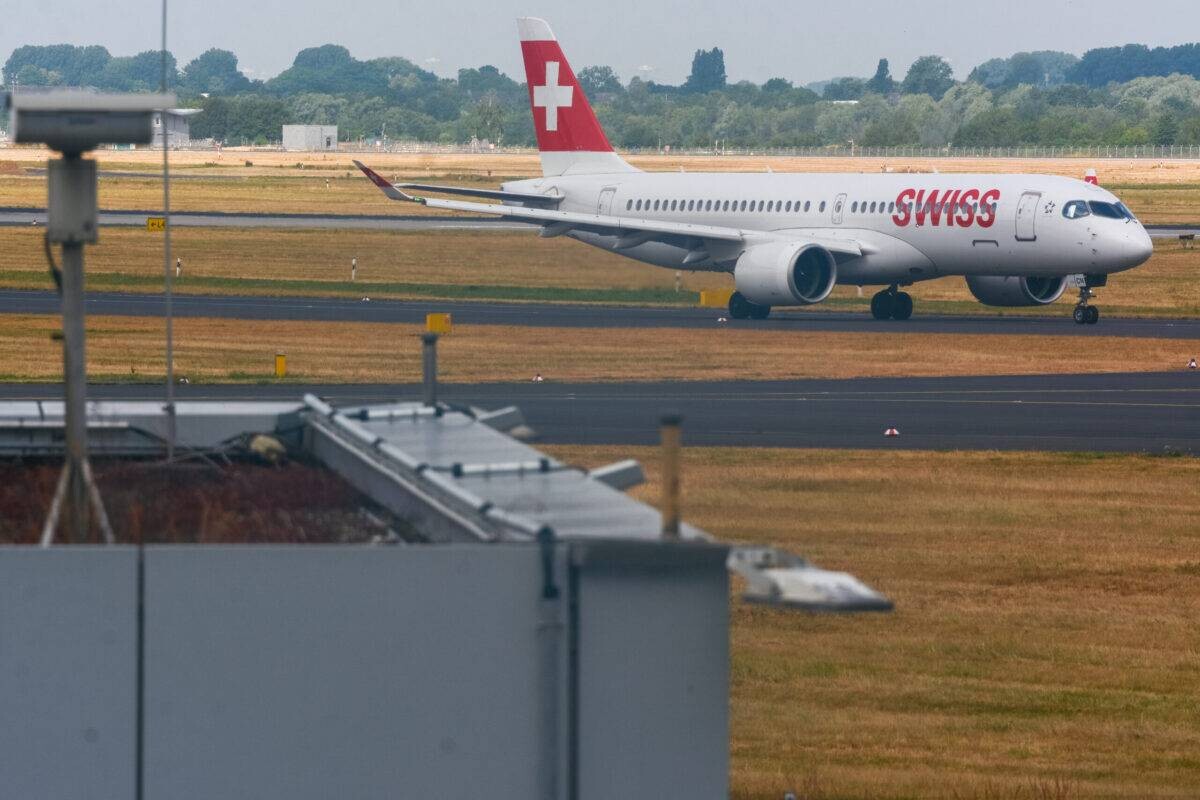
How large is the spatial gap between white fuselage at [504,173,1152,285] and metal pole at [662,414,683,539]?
41984mm

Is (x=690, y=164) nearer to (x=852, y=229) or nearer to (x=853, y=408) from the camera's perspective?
(x=852, y=229)

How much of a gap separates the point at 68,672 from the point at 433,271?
2281 inches

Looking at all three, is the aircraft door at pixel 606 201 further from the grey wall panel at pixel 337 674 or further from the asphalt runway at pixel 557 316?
the grey wall panel at pixel 337 674

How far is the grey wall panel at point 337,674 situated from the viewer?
315 inches

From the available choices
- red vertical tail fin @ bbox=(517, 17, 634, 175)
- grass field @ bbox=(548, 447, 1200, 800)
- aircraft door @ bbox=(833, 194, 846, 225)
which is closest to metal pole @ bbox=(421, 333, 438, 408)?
grass field @ bbox=(548, 447, 1200, 800)

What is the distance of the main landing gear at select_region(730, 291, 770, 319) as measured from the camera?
167 ft

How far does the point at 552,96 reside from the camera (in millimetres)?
61562

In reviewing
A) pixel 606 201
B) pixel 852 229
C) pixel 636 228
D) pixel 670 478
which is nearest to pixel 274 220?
pixel 606 201

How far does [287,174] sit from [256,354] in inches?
4415

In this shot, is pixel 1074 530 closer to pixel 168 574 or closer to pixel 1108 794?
pixel 1108 794

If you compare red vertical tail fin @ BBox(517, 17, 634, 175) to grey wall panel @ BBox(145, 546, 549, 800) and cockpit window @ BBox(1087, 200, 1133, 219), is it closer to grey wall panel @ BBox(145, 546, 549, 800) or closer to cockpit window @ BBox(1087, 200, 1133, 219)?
cockpit window @ BBox(1087, 200, 1133, 219)

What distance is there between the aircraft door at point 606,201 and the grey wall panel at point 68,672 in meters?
50.4

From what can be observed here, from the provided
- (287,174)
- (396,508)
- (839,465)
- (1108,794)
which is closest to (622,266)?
(839,465)

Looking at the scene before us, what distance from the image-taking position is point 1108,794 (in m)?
15.8
